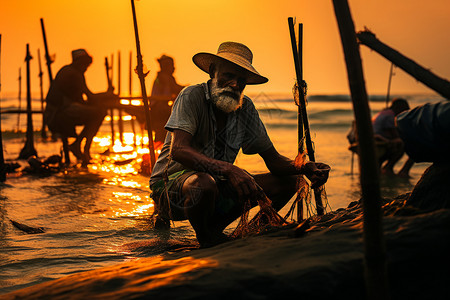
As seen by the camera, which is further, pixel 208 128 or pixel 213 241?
pixel 208 128

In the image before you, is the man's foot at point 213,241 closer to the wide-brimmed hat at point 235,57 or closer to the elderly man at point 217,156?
the elderly man at point 217,156

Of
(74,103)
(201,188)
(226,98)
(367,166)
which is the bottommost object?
(201,188)

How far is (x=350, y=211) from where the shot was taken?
140 inches

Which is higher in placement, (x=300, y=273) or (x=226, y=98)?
(x=226, y=98)

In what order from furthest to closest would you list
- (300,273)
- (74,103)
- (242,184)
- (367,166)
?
(74,103) → (242,184) → (300,273) → (367,166)

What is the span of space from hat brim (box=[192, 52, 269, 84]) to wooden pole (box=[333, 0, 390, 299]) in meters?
1.79

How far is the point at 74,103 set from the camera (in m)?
9.90

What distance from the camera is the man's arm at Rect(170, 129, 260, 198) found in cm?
336

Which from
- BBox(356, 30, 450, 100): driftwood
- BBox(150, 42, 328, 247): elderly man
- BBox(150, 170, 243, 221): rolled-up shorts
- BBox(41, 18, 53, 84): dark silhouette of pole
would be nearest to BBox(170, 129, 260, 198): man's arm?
BBox(150, 42, 328, 247): elderly man

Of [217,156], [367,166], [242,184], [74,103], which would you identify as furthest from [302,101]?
[74,103]

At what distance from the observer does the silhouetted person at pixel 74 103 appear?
970 centimetres

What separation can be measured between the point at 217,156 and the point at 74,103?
648cm

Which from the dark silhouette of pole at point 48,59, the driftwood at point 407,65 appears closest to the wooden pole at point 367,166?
the driftwood at point 407,65

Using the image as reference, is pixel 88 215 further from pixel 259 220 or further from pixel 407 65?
pixel 407 65
